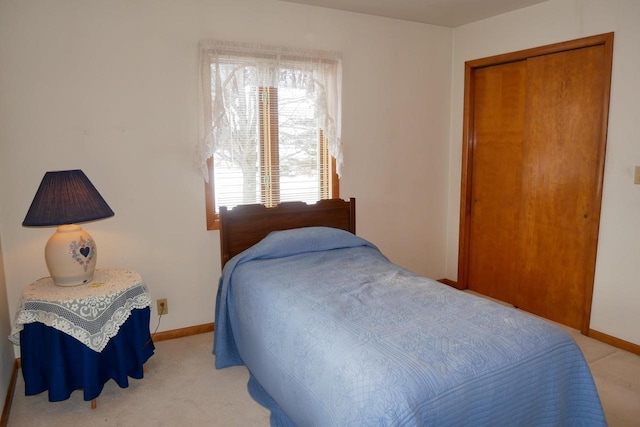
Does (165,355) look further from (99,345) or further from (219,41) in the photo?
(219,41)

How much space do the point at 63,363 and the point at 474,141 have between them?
349cm

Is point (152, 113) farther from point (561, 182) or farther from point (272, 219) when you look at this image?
point (561, 182)

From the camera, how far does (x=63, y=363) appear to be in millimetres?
2277

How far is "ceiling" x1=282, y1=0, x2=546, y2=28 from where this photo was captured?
3266mm

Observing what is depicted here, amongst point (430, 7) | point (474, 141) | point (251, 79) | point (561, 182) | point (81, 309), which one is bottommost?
point (81, 309)

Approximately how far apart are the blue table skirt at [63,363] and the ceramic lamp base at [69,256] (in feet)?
0.89

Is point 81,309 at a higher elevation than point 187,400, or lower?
higher

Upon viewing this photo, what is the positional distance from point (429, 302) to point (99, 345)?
1672 mm

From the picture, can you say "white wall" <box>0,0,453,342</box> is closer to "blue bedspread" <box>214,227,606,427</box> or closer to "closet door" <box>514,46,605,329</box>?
"blue bedspread" <box>214,227,606,427</box>

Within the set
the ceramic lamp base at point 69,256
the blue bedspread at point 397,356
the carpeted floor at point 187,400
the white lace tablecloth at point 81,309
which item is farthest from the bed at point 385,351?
the ceramic lamp base at point 69,256

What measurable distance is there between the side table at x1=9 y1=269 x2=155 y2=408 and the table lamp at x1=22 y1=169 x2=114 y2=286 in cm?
10

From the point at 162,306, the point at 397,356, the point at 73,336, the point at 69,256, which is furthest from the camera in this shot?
the point at 162,306

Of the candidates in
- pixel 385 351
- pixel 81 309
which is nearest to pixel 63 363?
pixel 81 309

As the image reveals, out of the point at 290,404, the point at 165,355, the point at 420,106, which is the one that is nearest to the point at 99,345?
the point at 165,355
